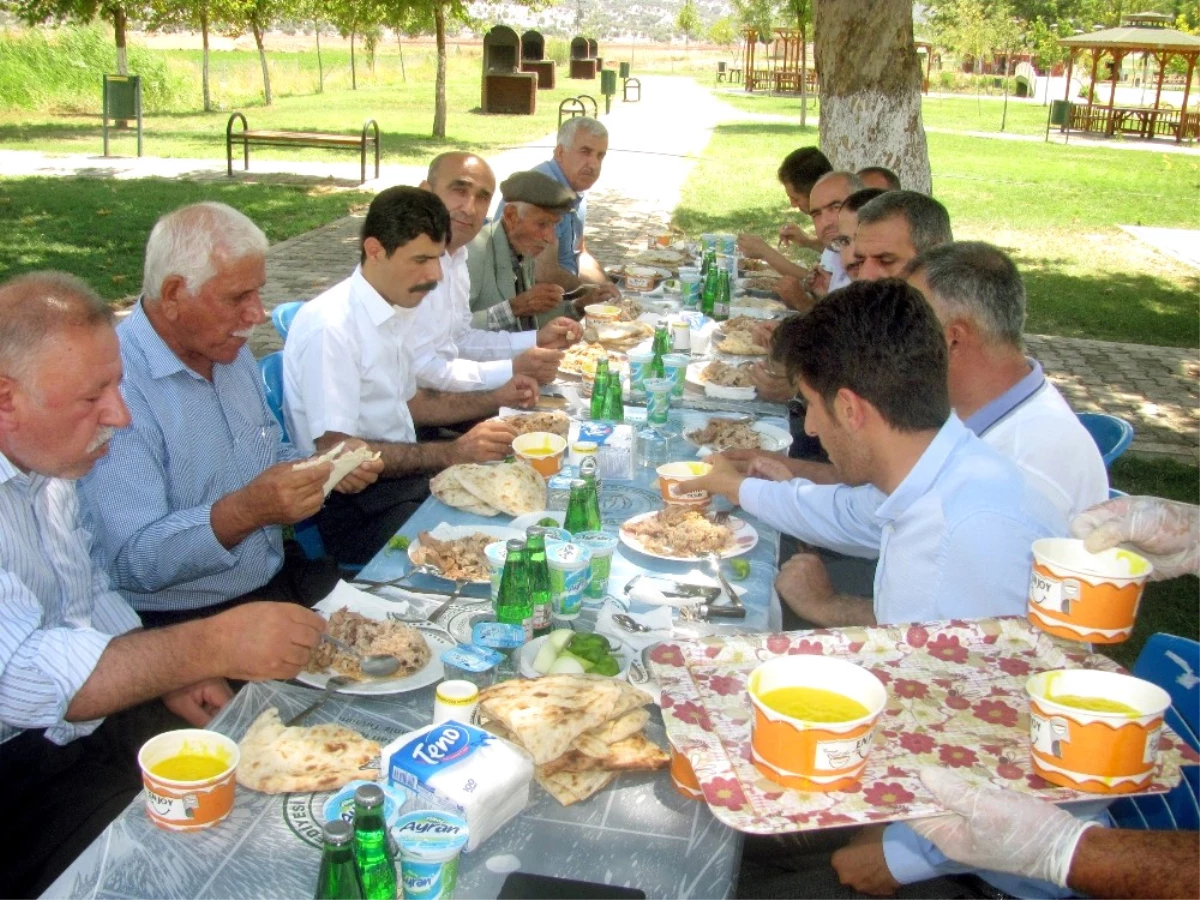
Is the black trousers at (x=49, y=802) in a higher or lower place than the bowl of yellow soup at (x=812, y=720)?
lower

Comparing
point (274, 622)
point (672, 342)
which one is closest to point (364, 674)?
point (274, 622)

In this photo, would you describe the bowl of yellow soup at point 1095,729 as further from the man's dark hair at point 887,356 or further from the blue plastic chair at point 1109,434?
the blue plastic chair at point 1109,434

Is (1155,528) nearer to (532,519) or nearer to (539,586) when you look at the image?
(539,586)

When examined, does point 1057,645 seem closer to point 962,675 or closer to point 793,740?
point 962,675

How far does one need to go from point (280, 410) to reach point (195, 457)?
982 mm

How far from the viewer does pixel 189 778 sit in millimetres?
1979

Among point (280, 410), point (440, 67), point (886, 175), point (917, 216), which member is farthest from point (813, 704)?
point (440, 67)

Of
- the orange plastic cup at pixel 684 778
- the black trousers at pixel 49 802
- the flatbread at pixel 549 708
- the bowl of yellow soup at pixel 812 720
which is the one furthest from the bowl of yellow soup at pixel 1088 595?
the black trousers at pixel 49 802

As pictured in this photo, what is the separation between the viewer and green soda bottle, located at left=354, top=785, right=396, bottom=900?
1.65 meters

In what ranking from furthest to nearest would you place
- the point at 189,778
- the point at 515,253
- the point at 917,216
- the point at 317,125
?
the point at 317,125, the point at 515,253, the point at 917,216, the point at 189,778

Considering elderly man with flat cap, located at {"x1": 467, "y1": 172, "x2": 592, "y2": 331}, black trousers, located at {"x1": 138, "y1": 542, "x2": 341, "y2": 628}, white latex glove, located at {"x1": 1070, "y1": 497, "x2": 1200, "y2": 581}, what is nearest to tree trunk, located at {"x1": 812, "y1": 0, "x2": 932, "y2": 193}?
elderly man with flat cap, located at {"x1": 467, "y1": 172, "x2": 592, "y2": 331}

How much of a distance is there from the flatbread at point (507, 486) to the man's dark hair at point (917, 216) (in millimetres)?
2224

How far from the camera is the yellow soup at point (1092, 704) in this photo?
6.32 feet

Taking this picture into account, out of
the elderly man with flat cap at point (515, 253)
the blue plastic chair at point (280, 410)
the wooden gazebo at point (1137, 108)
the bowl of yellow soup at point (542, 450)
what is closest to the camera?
the bowl of yellow soup at point (542, 450)
